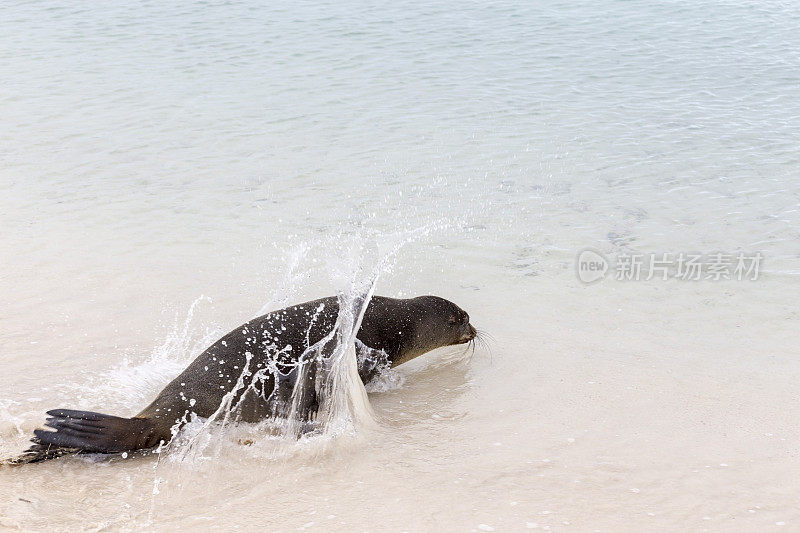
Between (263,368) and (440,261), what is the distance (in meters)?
2.63

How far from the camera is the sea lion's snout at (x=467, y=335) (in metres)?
5.23

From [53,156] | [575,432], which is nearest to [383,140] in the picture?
[53,156]

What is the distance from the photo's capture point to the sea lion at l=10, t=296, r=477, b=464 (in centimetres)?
385

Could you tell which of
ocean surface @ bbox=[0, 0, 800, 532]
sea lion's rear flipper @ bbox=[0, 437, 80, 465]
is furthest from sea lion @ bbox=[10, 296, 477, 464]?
ocean surface @ bbox=[0, 0, 800, 532]

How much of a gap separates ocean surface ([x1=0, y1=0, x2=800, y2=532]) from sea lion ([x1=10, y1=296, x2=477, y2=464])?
0.43 feet

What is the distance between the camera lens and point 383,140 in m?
9.73

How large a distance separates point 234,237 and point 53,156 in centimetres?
345

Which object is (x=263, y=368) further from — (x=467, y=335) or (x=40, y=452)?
(x=467, y=335)

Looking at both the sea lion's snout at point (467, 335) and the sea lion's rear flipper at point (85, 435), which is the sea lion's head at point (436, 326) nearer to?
the sea lion's snout at point (467, 335)

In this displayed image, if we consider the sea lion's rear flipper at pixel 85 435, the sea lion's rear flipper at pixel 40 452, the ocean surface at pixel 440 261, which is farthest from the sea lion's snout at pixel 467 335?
the sea lion's rear flipper at pixel 40 452

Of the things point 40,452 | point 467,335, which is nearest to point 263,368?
point 40,452

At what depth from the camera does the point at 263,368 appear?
4.32 meters

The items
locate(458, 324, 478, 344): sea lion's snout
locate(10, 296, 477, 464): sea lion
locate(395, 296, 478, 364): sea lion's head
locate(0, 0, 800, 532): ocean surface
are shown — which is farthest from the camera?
locate(458, 324, 478, 344): sea lion's snout

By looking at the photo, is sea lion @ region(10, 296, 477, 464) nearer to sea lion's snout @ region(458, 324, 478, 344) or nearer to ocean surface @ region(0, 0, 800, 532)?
sea lion's snout @ region(458, 324, 478, 344)
